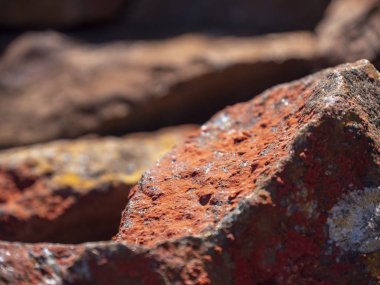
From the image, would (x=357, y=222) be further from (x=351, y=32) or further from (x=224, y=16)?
(x=224, y=16)

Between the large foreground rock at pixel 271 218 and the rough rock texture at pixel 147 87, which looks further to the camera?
the rough rock texture at pixel 147 87

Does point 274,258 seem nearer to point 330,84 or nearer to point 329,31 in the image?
point 330,84

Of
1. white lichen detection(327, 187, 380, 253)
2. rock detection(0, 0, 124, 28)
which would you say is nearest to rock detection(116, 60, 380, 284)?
white lichen detection(327, 187, 380, 253)

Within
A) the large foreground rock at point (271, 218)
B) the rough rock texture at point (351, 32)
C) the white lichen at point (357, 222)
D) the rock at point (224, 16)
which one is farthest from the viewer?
the rock at point (224, 16)

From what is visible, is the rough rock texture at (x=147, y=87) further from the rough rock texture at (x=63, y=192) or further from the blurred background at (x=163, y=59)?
the rough rock texture at (x=63, y=192)

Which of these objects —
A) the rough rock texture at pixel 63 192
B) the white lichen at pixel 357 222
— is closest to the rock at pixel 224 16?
the rough rock texture at pixel 63 192

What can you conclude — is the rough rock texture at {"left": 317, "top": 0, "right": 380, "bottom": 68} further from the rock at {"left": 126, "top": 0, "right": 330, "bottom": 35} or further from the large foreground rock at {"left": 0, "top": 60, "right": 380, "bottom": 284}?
the large foreground rock at {"left": 0, "top": 60, "right": 380, "bottom": 284}

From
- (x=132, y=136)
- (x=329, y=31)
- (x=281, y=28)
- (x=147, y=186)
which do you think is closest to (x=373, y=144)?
(x=147, y=186)

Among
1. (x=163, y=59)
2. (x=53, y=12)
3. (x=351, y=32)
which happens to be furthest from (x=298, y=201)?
(x=53, y=12)
